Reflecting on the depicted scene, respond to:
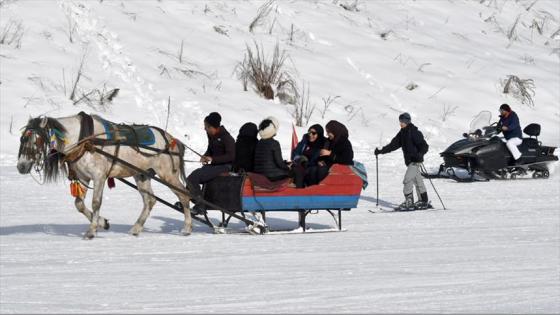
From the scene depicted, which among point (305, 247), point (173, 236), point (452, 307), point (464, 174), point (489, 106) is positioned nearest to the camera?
point (452, 307)

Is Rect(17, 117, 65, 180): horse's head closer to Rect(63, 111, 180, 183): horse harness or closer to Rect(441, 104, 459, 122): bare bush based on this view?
Rect(63, 111, 180, 183): horse harness

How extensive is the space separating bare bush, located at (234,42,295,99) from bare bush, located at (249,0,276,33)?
231 centimetres

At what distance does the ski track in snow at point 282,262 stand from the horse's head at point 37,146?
886 millimetres

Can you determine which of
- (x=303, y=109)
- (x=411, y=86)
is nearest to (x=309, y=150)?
(x=303, y=109)

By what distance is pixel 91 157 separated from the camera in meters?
13.2

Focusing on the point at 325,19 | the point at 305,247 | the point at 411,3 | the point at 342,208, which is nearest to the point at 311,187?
the point at 342,208

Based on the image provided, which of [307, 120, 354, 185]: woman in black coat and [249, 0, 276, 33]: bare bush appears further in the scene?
[249, 0, 276, 33]: bare bush

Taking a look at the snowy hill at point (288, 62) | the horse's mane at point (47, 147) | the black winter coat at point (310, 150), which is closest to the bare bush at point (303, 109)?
the snowy hill at point (288, 62)

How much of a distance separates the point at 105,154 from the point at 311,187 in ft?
8.22

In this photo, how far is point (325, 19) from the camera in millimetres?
29578

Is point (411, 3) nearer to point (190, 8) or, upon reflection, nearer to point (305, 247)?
point (190, 8)

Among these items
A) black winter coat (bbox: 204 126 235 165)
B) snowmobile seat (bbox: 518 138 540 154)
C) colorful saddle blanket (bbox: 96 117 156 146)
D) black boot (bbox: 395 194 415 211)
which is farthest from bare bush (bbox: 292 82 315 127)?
colorful saddle blanket (bbox: 96 117 156 146)

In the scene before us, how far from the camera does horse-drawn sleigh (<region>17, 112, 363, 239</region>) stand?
508 inches

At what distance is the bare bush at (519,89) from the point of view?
27.8m
